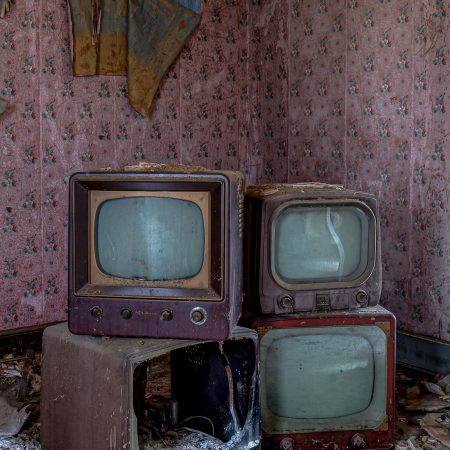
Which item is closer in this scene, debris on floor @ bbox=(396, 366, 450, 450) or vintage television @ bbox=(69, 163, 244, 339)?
vintage television @ bbox=(69, 163, 244, 339)

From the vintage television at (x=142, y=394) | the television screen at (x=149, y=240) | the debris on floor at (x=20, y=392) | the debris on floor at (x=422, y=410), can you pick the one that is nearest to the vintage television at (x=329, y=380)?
the vintage television at (x=142, y=394)

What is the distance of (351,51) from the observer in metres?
3.08

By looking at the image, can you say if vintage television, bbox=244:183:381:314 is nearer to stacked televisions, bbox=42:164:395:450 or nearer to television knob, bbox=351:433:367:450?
stacked televisions, bbox=42:164:395:450

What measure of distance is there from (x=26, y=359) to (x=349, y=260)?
1.67m

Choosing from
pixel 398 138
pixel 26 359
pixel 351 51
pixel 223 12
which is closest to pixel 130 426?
pixel 26 359

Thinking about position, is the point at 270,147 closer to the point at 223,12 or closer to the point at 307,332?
the point at 223,12

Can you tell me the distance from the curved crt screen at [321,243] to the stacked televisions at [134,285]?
0.21 metres

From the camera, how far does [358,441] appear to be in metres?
1.92

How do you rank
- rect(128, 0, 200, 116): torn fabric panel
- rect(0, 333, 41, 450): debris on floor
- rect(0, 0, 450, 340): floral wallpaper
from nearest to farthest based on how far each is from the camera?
rect(0, 333, 41, 450): debris on floor, rect(0, 0, 450, 340): floral wallpaper, rect(128, 0, 200, 116): torn fabric panel

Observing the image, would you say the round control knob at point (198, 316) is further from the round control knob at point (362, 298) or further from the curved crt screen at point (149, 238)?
the round control knob at point (362, 298)

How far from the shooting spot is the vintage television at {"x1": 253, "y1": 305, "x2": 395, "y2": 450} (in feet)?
6.15

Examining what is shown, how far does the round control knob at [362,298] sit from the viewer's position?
6.33ft

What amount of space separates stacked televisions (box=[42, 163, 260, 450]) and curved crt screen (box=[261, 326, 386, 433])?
0.48ft

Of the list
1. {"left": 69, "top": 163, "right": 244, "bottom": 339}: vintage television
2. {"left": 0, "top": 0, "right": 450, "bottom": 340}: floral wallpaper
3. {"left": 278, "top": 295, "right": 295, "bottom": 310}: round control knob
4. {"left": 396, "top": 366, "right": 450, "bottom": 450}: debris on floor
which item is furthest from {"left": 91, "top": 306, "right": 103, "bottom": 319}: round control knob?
{"left": 0, "top": 0, "right": 450, "bottom": 340}: floral wallpaper
